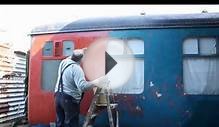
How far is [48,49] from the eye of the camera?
26.2ft

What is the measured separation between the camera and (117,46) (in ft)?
24.7

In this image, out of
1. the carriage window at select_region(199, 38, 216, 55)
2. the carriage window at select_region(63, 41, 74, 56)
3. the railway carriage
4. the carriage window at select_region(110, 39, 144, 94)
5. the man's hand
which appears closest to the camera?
the man's hand

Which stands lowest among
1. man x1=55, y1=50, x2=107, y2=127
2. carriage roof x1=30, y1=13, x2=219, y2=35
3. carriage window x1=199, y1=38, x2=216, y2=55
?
man x1=55, y1=50, x2=107, y2=127

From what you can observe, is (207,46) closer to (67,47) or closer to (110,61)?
(110,61)

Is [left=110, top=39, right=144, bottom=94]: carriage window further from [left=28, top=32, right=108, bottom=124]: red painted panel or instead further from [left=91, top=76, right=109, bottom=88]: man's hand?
[left=91, top=76, right=109, bottom=88]: man's hand

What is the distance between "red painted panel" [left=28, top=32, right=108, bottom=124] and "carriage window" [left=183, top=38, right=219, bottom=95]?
176cm

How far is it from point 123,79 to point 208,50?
5.60ft

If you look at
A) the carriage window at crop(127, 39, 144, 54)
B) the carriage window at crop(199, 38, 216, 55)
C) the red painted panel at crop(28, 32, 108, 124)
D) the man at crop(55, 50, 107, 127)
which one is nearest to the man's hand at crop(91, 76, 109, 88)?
the man at crop(55, 50, 107, 127)

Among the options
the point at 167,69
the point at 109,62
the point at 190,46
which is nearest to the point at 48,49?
the point at 109,62

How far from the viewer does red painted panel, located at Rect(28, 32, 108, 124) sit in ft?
25.1

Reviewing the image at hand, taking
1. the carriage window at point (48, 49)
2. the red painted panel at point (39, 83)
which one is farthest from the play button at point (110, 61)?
the carriage window at point (48, 49)
